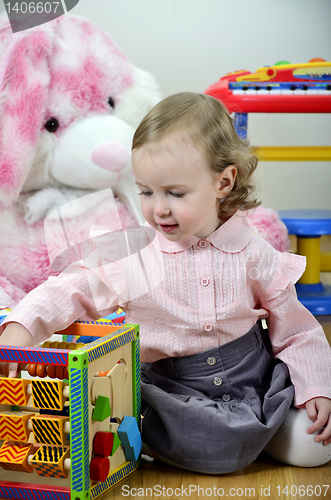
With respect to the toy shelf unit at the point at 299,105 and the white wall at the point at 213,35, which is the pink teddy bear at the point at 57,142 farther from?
the white wall at the point at 213,35

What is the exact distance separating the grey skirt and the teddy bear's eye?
71cm

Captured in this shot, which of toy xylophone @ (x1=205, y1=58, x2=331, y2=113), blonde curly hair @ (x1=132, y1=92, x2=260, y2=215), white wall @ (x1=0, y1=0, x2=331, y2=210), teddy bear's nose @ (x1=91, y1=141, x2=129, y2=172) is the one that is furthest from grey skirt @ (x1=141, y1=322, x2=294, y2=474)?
white wall @ (x1=0, y1=0, x2=331, y2=210)

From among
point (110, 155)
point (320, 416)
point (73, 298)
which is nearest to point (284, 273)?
point (320, 416)

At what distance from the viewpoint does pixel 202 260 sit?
75 centimetres

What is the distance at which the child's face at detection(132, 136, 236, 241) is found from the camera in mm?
668

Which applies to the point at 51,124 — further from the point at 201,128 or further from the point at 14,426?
the point at 14,426

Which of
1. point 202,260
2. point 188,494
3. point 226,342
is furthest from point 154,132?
point 188,494

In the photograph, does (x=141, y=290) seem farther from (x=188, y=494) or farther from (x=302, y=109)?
(x=302, y=109)

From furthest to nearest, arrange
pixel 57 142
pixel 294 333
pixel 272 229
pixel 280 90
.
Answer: pixel 280 90, pixel 272 229, pixel 57 142, pixel 294 333

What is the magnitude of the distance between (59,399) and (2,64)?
2.79 ft

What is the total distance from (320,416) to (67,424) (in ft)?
1.11

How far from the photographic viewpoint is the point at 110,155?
4.14 feet

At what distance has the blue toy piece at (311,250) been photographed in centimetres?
144

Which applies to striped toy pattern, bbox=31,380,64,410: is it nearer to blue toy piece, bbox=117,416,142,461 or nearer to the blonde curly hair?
blue toy piece, bbox=117,416,142,461
